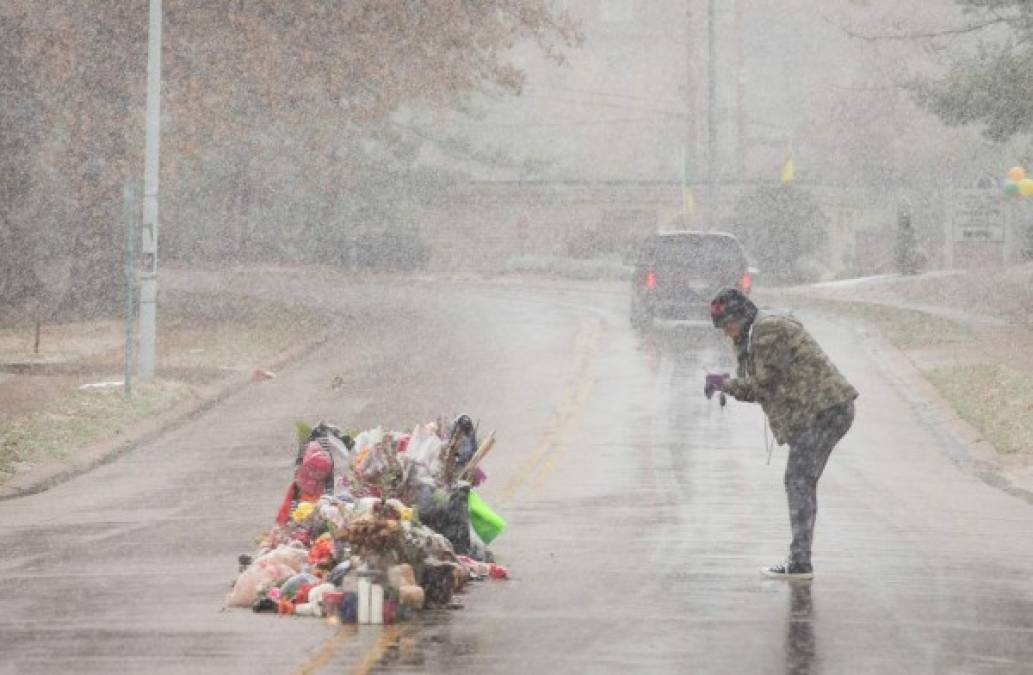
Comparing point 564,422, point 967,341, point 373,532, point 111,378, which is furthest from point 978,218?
point 373,532

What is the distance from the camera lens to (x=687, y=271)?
117 ft

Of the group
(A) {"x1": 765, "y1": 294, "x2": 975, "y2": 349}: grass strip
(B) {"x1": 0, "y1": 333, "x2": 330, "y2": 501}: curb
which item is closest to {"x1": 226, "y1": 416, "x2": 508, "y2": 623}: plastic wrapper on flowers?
(B) {"x1": 0, "y1": 333, "x2": 330, "y2": 501}: curb

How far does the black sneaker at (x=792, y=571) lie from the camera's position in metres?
12.6

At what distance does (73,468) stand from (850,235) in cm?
5490

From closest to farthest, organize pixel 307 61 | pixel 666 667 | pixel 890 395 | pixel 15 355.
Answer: pixel 666 667, pixel 890 395, pixel 15 355, pixel 307 61

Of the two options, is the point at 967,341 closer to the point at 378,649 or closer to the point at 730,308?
the point at 730,308

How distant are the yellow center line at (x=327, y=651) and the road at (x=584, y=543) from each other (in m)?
0.02

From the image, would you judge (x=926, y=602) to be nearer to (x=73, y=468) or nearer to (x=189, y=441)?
(x=73, y=468)

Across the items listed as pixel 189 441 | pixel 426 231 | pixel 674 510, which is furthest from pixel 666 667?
pixel 426 231

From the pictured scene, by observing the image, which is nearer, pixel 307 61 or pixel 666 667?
pixel 666 667

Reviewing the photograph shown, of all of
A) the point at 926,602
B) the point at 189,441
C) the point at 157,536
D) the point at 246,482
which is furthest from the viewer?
the point at 189,441

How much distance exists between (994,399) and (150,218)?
1167cm

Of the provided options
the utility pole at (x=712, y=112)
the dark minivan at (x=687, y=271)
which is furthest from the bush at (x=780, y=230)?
the dark minivan at (x=687, y=271)

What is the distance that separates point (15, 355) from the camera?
32.6 metres
